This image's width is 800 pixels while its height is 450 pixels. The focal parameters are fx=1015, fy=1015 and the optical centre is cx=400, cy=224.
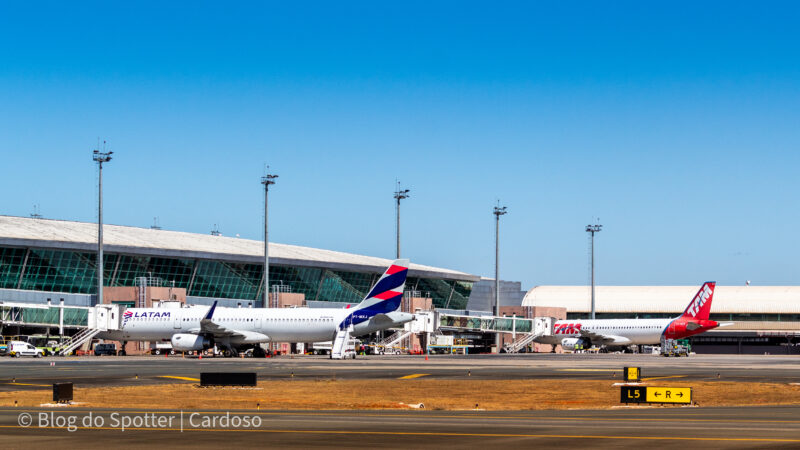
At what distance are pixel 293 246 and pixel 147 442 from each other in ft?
409

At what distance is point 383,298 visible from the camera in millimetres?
80938

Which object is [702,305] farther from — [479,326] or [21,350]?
[21,350]

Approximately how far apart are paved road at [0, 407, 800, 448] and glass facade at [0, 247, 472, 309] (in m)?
78.1

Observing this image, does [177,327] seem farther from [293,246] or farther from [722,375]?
[293,246]

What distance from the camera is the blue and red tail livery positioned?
265 ft

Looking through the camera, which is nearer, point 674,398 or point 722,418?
point 722,418

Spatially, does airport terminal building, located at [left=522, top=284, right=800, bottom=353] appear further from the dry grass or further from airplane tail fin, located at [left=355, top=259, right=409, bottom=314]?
the dry grass

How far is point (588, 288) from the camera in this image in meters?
168

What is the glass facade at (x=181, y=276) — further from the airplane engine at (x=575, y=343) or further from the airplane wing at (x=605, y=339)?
the airplane wing at (x=605, y=339)

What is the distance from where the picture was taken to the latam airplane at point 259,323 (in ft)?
266

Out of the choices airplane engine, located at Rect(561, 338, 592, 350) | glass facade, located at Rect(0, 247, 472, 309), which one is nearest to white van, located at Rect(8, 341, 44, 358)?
glass facade, located at Rect(0, 247, 472, 309)

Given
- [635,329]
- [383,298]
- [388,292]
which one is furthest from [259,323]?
[635,329]

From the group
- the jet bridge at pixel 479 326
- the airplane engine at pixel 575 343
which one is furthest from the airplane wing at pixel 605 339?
the jet bridge at pixel 479 326

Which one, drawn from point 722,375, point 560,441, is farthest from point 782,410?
point 722,375
